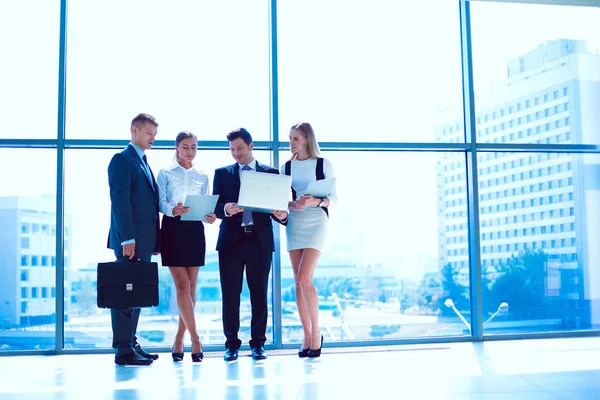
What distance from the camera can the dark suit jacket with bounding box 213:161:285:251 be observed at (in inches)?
165

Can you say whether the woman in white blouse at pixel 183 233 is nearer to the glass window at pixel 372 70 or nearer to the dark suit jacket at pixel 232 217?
the dark suit jacket at pixel 232 217

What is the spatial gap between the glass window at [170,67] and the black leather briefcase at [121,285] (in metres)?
1.35

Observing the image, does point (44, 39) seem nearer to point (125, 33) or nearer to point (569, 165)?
point (125, 33)

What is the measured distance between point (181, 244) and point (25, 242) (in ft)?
4.67

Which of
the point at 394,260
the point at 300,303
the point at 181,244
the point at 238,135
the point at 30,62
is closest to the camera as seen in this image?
the point at 181,244

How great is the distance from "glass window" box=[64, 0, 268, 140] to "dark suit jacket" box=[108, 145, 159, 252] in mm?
924

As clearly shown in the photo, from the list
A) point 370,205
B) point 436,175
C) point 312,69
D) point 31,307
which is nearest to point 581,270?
point 436,175

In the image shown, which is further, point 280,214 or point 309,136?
point 309,136

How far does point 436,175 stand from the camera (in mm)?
5242

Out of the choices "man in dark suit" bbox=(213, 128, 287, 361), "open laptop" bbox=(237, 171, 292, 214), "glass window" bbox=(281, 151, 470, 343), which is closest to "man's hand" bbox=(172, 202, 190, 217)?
"man in dark suit" bbox=(213, 128, 287, 361)

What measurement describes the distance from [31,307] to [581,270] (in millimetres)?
4261

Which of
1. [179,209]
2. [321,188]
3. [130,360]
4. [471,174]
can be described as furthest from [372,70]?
[130,360]

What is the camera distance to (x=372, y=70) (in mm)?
5230

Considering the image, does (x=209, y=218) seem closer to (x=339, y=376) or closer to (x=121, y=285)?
(x=121, y=285)
